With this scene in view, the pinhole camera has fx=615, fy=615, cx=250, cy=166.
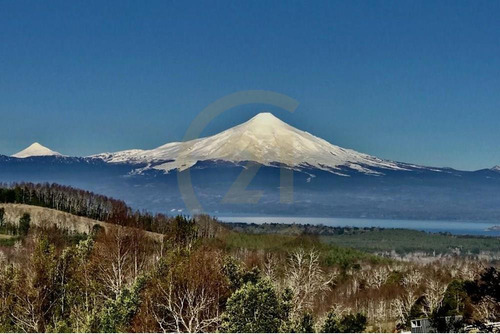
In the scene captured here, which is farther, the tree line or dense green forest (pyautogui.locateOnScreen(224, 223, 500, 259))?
dense green forest (pyautogui.locateOnScreen(224, 223, 500, 259))

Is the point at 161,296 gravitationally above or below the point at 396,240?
above

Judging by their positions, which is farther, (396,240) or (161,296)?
(396,240)

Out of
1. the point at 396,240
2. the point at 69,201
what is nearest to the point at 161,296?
the point at 69,201

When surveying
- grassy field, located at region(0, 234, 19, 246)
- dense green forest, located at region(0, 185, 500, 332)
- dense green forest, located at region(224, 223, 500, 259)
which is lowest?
dense green forest, located at region(224, 223, 500, 259)

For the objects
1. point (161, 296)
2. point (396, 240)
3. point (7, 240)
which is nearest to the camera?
point (161, 296)

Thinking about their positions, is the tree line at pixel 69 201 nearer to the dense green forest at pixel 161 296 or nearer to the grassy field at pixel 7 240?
the grassy field at pixel 7 240

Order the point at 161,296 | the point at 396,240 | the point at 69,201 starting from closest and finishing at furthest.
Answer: the point at 161,296, the point at 69,201, the point at 396,240

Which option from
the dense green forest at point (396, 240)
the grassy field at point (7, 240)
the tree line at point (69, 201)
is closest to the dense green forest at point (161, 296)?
the grassy field at point (7, 240)

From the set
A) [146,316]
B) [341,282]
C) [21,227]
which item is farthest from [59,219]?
[146,316]

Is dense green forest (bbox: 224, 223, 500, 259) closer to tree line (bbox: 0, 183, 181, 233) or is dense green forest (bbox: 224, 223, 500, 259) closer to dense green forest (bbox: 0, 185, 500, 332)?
tree line (bbox: 0, 183, 181, 233)

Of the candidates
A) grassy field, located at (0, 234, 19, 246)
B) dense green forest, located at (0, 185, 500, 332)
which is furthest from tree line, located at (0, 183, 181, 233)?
dense green forest, located at (0, 185, 500, 332)

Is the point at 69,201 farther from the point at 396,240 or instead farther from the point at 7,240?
the point at 396,240

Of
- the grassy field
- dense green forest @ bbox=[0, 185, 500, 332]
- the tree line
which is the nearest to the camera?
dense green forest @ bbox=[0, 185, 500, 332]
